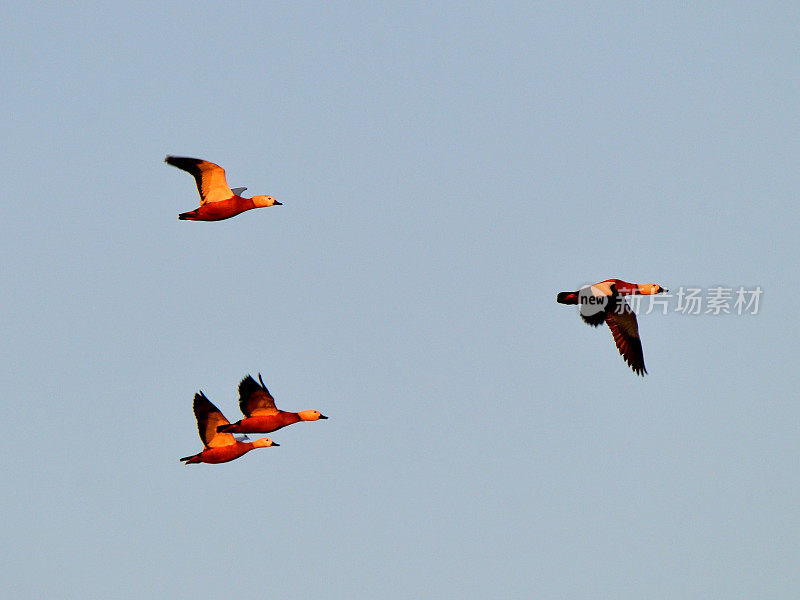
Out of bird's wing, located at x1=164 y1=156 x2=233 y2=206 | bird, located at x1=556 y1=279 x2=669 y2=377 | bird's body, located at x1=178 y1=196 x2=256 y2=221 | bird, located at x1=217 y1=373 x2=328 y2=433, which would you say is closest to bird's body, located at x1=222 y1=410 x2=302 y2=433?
bird, located at x1=217 y1=373 x2=328 y2=433

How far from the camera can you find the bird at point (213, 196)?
7888 centimetres

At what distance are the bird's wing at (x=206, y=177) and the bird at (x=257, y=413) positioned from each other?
518 cm

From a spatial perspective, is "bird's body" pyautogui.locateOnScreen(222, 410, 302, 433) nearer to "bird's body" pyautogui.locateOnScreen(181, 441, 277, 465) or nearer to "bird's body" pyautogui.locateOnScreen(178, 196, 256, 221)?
"bird's body" pyautogui.locateOnScreen(181, 441, 277, 465)

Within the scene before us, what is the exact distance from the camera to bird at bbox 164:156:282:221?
78875 millimetres

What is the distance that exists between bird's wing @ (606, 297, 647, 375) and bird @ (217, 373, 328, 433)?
938cm

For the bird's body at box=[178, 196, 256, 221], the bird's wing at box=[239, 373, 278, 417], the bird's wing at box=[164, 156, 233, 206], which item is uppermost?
the bird's wing at box=[164, 156, 233, 206]

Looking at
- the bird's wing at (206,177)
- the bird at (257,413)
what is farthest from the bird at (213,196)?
the bird at (257,413)

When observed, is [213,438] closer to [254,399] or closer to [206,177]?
[254,399]

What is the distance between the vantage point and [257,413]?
80.1 m

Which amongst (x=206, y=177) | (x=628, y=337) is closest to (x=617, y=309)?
(x=628, y=337)

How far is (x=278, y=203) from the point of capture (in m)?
79.9

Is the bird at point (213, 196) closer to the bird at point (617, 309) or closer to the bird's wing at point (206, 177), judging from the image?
the bird's wing at point (206, 177)

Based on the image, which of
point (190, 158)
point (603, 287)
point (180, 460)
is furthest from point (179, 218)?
point (603, 287)

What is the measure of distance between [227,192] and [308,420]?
276 inches
